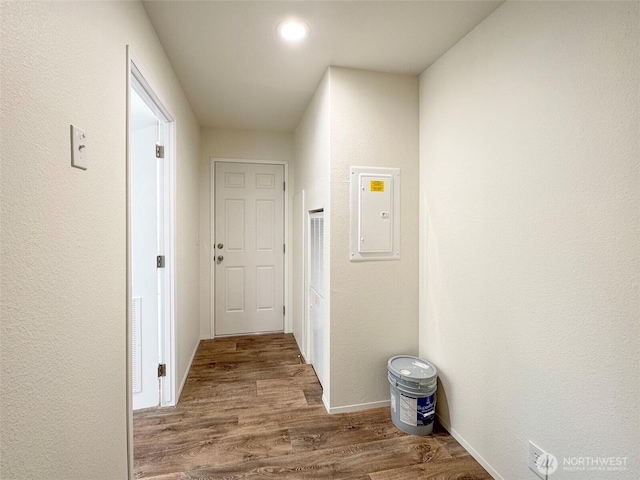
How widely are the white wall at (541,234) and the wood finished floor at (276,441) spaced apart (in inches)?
13.7

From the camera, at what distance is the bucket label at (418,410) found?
1.76 m

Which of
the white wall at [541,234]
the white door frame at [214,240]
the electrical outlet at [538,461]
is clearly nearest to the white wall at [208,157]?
the white door frame at [214,240]

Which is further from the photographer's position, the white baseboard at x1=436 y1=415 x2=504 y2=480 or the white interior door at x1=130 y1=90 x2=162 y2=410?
the white interior door at x1=130 y1=90 x2=162 y2=410

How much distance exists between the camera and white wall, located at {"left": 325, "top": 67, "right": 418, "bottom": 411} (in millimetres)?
1962

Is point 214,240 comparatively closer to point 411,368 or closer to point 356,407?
point 356,407

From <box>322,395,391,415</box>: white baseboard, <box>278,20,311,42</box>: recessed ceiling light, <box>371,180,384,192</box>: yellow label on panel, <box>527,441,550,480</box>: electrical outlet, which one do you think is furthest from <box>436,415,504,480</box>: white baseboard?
<box>278,20,311,42</box>: recessed ceiling light

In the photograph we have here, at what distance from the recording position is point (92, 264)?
100 centimetres

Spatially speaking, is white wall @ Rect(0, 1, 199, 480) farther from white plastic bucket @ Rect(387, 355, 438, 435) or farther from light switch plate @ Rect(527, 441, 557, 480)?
light switch plate @ Rect(527, 441, 557, 480)

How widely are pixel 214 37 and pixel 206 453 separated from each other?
2394 millimetres

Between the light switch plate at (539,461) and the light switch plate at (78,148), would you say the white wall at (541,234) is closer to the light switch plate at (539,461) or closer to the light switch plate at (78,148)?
the light switch plate at (539,461)

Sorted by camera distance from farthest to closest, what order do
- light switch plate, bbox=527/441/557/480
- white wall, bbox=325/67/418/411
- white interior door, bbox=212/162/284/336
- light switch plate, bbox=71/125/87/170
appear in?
1. white interior door, bbox=212/162/284/336
2. white wall, bbox=325/67/418/411
3. light switch plate, bbox=527/441/557/480
4. light switch plate, bbox=71/125/87/170

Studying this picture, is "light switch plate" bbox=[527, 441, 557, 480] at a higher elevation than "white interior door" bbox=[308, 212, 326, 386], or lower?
lower

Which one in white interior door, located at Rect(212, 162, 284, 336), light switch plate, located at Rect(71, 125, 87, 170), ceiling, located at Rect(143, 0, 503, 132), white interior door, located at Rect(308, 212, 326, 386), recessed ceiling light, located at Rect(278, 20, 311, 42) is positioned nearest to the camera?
light switch plate, located at Rect(71, 125, 87, 170)

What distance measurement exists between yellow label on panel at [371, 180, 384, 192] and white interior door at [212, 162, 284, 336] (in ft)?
5.64
